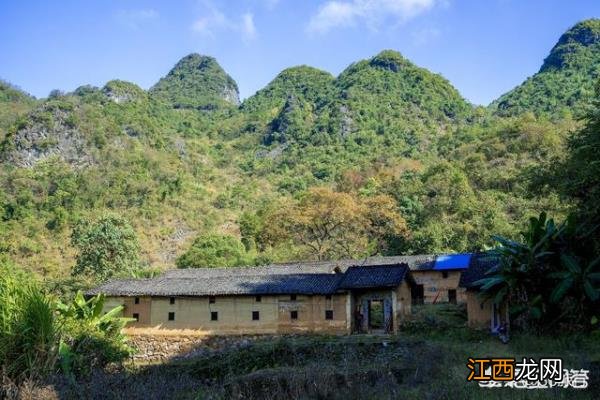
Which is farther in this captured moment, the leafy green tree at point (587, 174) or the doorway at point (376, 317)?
the doorway at point (376, 317)

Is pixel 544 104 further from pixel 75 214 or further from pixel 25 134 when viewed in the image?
pixel 25 134

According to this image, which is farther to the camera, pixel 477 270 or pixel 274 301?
pixel 274 301

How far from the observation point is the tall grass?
7465mm

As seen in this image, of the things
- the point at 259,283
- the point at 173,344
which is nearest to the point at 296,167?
the point at 259,283

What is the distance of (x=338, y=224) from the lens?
44.3 m

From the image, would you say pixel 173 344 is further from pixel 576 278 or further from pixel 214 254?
pixel 214 254

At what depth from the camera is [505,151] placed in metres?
58.8

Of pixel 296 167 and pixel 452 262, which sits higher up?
pixel 296 167

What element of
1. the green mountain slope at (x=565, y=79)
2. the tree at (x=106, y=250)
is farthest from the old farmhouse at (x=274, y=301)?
the green mountain slope at (x=565, y=79)

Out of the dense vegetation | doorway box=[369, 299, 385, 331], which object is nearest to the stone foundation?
the dense vegetation

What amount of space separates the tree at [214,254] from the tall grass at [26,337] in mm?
36348

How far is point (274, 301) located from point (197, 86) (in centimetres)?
12017

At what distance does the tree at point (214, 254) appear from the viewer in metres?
44.2

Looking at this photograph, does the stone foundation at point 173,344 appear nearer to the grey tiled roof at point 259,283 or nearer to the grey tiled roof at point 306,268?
the grey tiled roof at point 259,283
